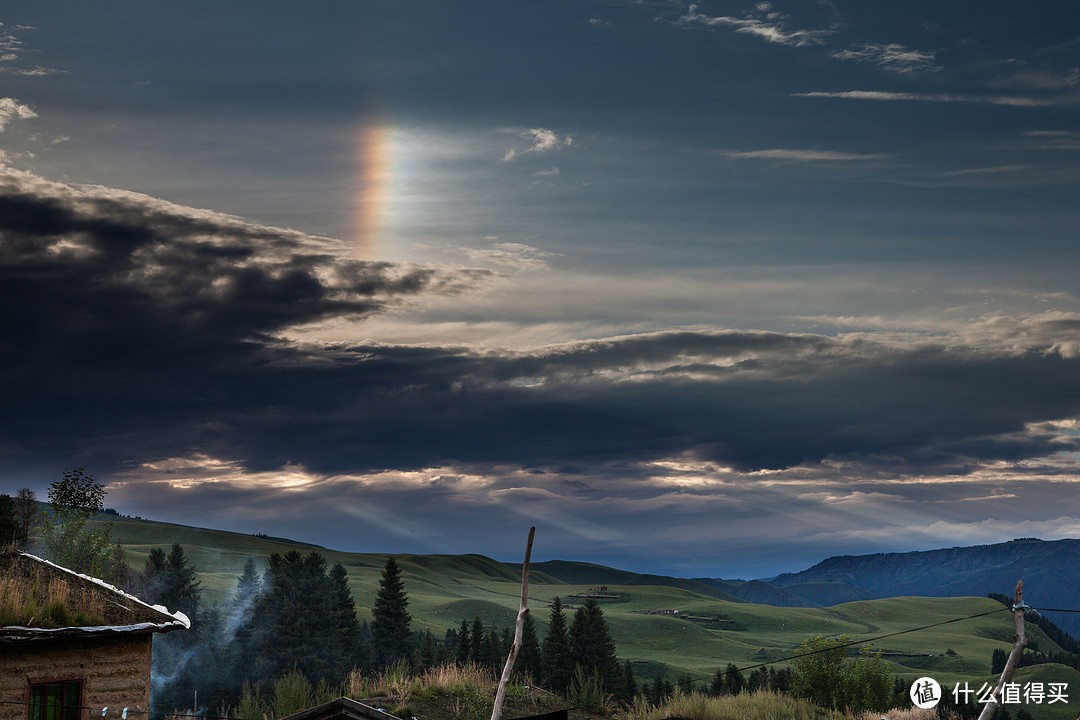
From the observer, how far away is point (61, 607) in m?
24.0

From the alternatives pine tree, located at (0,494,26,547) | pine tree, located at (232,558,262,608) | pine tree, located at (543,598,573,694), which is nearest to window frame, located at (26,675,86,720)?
pine tree, located at (0,494,26,547)

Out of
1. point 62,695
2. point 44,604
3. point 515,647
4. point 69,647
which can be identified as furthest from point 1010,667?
point 44,604

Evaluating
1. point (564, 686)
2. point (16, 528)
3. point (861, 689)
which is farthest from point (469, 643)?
point (16, 528)

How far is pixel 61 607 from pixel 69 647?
1021 mm

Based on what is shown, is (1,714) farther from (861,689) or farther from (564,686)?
(564,686)

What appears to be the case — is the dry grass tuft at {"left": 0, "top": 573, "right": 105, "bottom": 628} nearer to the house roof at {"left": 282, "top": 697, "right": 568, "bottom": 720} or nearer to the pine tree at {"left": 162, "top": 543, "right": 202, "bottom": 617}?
the house roof at {"left": 282, "top": 697, "right": 568, "bottom": 720}

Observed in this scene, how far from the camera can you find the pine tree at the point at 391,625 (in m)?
113

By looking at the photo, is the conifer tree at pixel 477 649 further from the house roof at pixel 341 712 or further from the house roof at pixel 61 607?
the house roof at pixel 341 712

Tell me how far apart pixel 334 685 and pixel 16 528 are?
46033mm

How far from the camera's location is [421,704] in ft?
115

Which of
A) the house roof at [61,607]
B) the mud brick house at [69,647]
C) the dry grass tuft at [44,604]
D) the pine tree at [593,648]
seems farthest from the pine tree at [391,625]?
the dry grass tuft at [44,604]

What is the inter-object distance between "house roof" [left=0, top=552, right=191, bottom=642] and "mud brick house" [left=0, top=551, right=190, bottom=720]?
23 millimetres

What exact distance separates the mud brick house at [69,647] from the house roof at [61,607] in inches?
0.9

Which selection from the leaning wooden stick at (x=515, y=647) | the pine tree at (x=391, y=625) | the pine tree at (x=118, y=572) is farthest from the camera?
the pine tree at (x=391, y=625)
